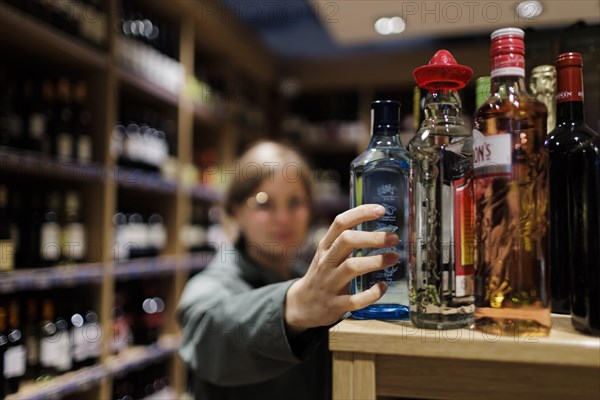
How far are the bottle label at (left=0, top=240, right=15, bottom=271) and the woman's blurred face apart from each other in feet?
2.38

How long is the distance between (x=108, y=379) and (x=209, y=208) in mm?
1436

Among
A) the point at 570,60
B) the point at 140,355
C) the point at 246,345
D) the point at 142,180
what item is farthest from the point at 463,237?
the point at 140,355

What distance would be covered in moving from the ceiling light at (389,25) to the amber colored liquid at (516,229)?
329mm

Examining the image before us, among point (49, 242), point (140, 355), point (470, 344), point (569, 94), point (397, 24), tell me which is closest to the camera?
point (470, 344)

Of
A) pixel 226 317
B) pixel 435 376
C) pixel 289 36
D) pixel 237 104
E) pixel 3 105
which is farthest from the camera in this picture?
pixel 289 36

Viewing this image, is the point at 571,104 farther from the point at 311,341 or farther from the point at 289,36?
the point at 289,36

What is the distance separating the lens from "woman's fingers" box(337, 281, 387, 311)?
0.60 meters

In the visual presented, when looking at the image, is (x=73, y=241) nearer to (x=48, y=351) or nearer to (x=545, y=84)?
(x=48, y=351)

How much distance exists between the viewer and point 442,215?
60 centimetres

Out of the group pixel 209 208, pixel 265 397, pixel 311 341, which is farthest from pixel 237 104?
pixel 311 341

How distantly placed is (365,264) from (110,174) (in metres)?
1.72

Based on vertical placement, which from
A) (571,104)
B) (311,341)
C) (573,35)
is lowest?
(311,341)

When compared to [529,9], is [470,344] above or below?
below

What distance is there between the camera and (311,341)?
73cm
